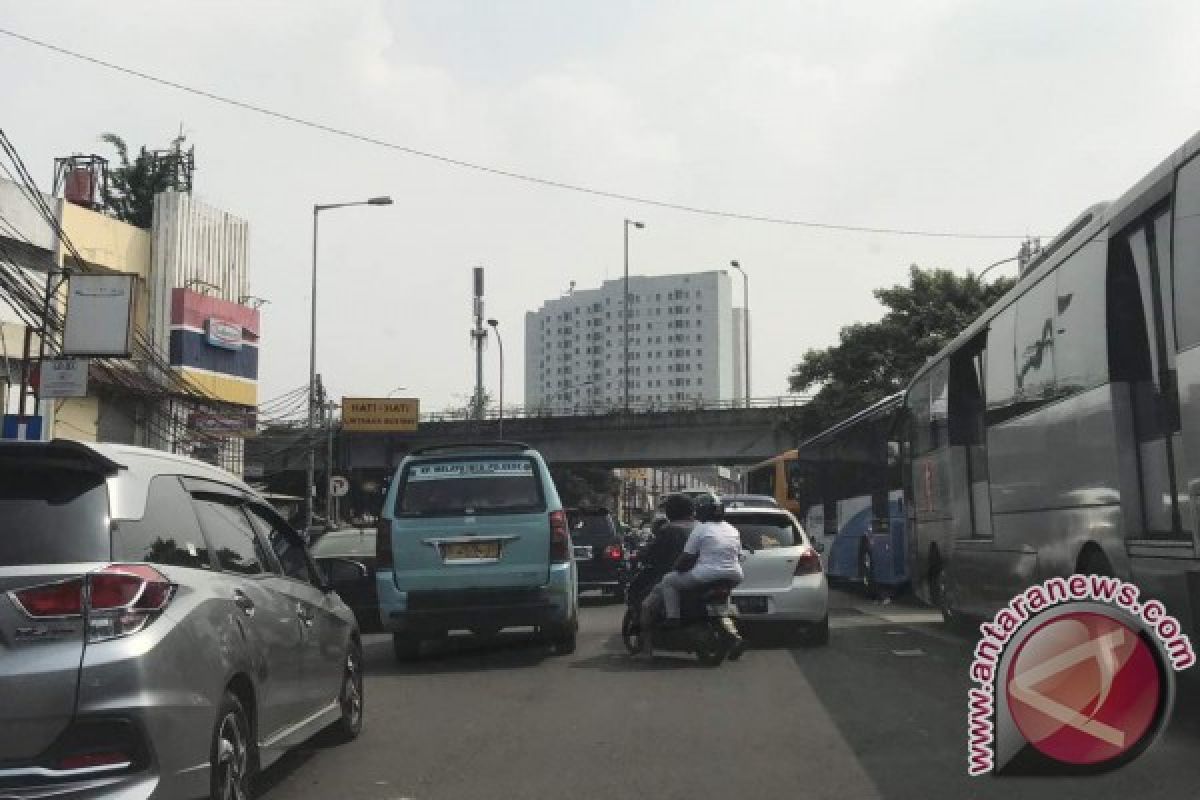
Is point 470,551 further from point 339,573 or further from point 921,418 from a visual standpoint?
point 921,418

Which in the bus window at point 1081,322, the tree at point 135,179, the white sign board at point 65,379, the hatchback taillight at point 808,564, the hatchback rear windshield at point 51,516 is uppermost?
the tree at point 135,179

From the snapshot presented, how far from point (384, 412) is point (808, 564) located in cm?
4270

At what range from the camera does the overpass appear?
50656 mm

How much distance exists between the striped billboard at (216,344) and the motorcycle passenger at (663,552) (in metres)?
23.6

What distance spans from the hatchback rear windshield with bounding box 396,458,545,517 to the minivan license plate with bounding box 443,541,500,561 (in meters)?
Result: 0.33

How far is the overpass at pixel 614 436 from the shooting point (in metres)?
50.7

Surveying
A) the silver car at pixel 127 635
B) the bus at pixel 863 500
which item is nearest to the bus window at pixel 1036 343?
the silver car at pixel 127 635

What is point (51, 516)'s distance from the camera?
171 inches

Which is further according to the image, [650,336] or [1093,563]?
[650,336]

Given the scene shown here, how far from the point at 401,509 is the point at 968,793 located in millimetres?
6903

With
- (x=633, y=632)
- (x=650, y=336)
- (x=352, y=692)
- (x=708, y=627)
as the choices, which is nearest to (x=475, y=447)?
(x=633, y=632)

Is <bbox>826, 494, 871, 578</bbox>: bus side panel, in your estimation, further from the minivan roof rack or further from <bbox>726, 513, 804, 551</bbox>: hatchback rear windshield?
the minivan roof rack

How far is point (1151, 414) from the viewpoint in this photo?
7.29 m

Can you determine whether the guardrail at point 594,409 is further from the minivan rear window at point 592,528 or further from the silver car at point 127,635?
the silver car at point 127,635
